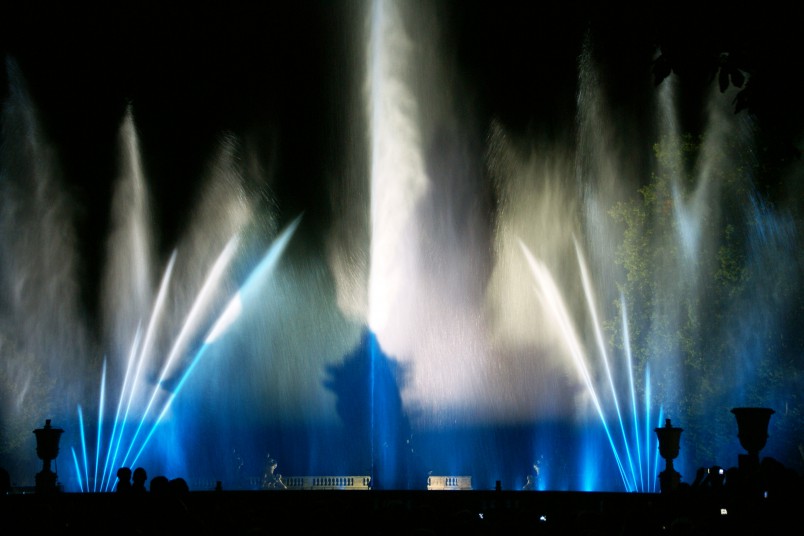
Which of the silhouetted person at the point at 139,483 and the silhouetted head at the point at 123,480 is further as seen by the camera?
the silhouetted head at the point at 123,480

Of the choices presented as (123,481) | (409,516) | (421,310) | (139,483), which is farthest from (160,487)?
(421,310)

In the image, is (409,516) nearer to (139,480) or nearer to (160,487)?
(160,487)

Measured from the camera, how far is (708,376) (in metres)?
29.4

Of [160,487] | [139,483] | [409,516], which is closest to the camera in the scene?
[160,487]

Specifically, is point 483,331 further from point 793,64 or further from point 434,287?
point 793,64

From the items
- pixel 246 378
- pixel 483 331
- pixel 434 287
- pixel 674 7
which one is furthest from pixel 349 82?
pixel 674 7

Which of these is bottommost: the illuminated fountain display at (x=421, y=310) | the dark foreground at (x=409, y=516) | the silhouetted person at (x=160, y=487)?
the dark foreground at (x=409, y=516)

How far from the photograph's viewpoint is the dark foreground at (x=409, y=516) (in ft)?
29.9

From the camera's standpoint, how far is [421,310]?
33.9 meters

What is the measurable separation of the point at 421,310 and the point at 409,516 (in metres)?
23.5

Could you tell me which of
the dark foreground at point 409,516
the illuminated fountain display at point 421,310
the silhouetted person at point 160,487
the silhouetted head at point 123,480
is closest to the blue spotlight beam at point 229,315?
the illuminated fountain display at point 421,310

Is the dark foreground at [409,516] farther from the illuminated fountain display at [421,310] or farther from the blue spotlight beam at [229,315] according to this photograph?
the blue spotlight beam at [229,315]

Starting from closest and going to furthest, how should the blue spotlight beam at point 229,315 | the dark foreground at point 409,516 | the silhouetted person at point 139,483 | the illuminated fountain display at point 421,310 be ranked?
the dark foreground at point 409,516 < the silhouetted person at point 139,483 < the illuminated fountain display at point 421,310 < the blue spotlight beam at point 229,315

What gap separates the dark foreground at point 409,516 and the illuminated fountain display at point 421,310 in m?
15.0
